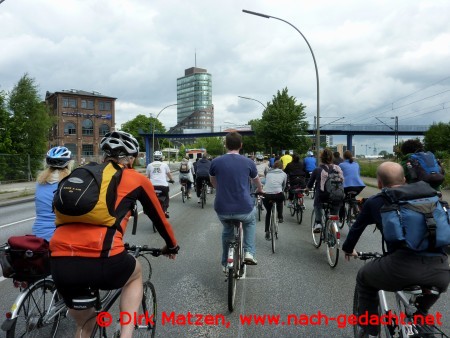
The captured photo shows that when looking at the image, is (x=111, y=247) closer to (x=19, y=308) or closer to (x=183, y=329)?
(x=19, y=308)

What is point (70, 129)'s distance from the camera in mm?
78500

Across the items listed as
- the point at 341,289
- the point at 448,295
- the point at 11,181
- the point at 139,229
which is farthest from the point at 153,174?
the point at 11,181

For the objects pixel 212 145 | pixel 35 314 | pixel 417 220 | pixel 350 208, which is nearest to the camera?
pixel 417 220

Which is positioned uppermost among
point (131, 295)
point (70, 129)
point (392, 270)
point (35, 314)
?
point (70, 129)

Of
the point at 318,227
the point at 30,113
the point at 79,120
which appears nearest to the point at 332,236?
the point at 318,227

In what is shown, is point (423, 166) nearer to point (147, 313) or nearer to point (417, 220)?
point (417, 220)

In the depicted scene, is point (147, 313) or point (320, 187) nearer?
point (147, 313)

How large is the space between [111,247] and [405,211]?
181 centimetres

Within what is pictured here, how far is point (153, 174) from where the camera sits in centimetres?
939

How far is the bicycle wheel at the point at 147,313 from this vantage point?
2.84 meters

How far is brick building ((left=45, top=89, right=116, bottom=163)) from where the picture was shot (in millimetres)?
77625

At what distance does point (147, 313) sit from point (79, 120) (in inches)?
3258

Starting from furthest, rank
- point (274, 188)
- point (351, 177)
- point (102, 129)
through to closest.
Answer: point (102, 129), point (351, 177), point (274, 188)

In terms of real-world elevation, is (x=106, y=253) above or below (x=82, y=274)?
above
